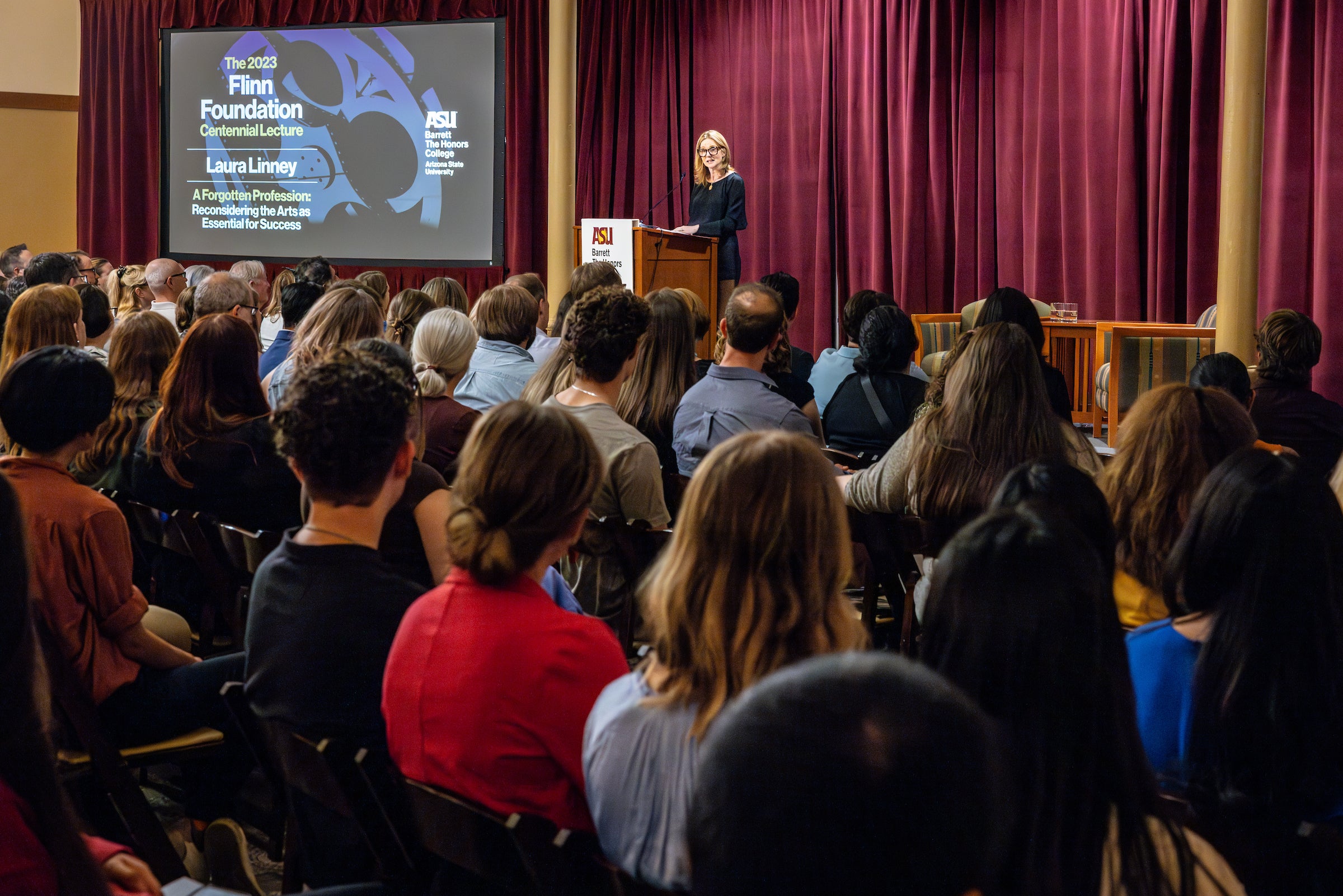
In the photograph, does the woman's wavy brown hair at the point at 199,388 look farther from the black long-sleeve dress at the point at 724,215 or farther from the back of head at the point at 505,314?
the black long-sleeve dress at the point at 724,215

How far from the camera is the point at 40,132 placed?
1222cm

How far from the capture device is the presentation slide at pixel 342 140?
10180 millimetres

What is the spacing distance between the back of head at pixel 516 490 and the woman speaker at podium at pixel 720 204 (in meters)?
6.21

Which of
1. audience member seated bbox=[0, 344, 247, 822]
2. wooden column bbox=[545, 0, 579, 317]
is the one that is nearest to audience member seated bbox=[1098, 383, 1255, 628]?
audience member seated bbox=[0, 344, 247, 822]

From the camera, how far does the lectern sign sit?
283 inches

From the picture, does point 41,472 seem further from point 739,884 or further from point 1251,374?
point 1251,374

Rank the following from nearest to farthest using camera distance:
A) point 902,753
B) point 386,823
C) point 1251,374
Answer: point 902,753 < point 386,823 < point 1251,374

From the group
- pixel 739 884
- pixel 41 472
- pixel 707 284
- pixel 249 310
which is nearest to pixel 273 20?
pixel 707 284

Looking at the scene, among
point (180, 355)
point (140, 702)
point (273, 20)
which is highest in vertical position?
point (273, 20)

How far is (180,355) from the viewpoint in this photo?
3135mm

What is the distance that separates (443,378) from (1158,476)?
2.14 meters

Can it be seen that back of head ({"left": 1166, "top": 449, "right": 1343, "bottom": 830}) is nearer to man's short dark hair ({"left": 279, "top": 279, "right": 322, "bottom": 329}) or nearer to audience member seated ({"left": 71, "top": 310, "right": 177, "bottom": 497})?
audience member seated ({"left": 71, "top": 310, "right": 177, "bottom": 497})

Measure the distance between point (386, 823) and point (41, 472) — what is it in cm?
116

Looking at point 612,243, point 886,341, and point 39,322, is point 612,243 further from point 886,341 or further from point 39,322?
point 39,322
